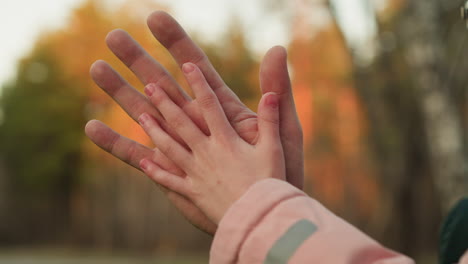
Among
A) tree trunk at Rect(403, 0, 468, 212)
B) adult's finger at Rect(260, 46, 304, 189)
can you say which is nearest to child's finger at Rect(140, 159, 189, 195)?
adult's finger at Rect(260, 46, 304, 189)

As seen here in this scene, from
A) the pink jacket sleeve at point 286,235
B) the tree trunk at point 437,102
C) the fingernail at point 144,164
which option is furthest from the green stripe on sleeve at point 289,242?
the tree trunk at point 437,102

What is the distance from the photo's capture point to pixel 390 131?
1393 centimetres

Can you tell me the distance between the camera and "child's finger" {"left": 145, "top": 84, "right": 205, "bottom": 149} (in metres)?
1.20

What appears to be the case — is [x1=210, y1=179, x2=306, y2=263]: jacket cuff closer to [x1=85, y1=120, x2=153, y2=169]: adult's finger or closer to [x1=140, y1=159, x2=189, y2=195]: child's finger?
[x1=140, y1=159, x2=189, y2=195]: child's finger

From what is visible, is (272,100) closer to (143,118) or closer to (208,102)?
(208,102)

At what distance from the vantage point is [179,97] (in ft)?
4.32

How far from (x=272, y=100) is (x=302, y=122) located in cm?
1827

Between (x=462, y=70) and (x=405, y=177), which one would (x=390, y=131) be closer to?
(x=405, y=177)

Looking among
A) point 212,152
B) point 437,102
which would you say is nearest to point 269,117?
point 212,152

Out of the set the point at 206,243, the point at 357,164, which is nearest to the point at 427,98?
the point at 357,164

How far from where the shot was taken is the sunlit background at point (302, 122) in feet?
33.9

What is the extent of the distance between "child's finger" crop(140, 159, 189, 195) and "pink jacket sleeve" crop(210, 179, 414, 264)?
0.23 m

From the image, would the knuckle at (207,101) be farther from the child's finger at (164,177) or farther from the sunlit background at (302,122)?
the sunlit background at (302,122)

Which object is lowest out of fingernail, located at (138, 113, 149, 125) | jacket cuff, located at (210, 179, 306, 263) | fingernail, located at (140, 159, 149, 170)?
jacket cuff, located at (210, 179, 306, 263)
